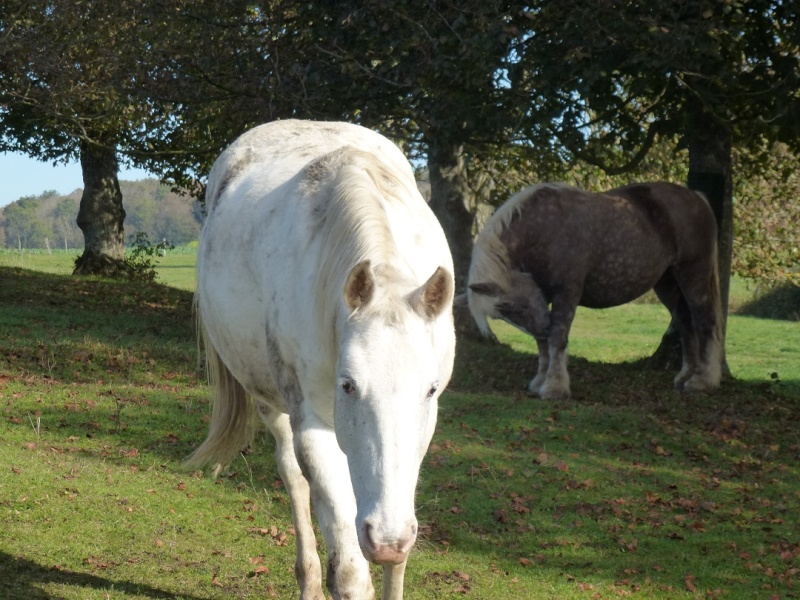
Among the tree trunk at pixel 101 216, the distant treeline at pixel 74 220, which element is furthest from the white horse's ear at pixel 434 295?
the distant treeline at pixel 74 220

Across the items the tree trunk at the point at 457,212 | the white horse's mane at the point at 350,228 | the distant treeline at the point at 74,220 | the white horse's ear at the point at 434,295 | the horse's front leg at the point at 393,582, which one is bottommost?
the horse's front leg at the point at 393,582

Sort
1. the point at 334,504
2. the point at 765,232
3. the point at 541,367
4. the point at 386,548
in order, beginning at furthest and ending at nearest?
the point at 765,232 → the point at 541,367 → the point at 334,504 → the point at 386,548

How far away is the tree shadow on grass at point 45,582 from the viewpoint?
16.1 ft

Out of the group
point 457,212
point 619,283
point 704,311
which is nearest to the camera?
point 619,283

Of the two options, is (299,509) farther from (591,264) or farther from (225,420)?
(591,264)

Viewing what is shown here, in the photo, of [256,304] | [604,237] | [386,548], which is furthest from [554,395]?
[386,548]

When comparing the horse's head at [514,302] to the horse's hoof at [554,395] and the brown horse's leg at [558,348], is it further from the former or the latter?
the horse's hoof at [554,395]

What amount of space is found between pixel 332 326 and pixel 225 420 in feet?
7.57

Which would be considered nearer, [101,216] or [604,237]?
[604,237]

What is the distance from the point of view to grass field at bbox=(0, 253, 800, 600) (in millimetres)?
5578

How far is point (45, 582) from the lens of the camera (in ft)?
16.7

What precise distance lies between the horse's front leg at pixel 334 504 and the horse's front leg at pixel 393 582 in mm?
217

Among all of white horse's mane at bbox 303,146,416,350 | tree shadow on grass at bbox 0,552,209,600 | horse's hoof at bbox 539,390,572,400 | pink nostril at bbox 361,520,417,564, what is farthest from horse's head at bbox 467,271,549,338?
pink nostril at bbox 361,520,417,564

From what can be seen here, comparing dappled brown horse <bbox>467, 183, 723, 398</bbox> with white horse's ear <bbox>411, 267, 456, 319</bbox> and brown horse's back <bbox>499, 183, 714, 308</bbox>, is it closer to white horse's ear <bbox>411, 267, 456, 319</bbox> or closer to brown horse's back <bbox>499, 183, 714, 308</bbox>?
brown horse's back <bbox>499, 183, 714, 308</bbox>
